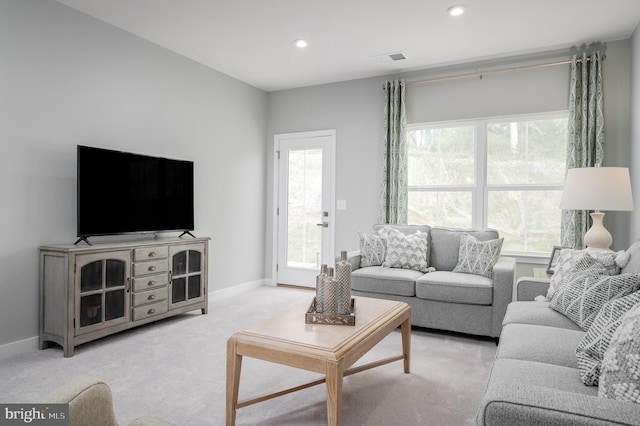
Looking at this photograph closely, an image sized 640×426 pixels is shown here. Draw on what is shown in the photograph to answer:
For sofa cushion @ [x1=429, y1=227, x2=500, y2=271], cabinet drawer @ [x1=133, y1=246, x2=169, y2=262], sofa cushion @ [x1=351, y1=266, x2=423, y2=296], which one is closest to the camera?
cabinet drawer @ [x1=133, y1=246, x2=169, y2=262]

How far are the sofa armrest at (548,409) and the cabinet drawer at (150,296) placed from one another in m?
3.09

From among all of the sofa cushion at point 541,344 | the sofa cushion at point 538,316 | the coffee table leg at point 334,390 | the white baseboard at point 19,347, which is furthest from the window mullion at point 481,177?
the white baseboard at point 19,347

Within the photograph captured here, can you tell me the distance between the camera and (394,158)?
4.79 m

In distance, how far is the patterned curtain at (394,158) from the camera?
4754 mm

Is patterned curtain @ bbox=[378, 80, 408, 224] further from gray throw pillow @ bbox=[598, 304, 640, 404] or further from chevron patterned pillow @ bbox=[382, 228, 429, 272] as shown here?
gray throw pillow @ bbox=[598, 304, 640, 404]

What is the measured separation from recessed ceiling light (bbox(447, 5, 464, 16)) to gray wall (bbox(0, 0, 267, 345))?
2746 millimetres

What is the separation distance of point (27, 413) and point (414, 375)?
7.40ft

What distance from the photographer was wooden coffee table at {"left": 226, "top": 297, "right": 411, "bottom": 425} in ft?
5.81

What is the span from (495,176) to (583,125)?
0.92m

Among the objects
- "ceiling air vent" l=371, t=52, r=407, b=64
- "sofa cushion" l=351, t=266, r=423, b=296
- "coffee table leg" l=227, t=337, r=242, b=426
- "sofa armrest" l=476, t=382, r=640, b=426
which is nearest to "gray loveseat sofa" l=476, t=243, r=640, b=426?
"sofa armrest" l=476, t=382, r=640, b=426

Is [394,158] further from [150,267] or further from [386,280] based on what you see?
[150,267]

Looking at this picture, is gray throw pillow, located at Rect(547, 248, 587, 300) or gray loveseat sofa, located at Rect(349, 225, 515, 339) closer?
gray throw pillow, located at Rect(547, 248, 587, 300)

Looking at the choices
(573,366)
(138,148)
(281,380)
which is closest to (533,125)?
(573,366)

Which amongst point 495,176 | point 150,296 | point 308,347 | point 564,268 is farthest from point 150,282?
point 495,176
